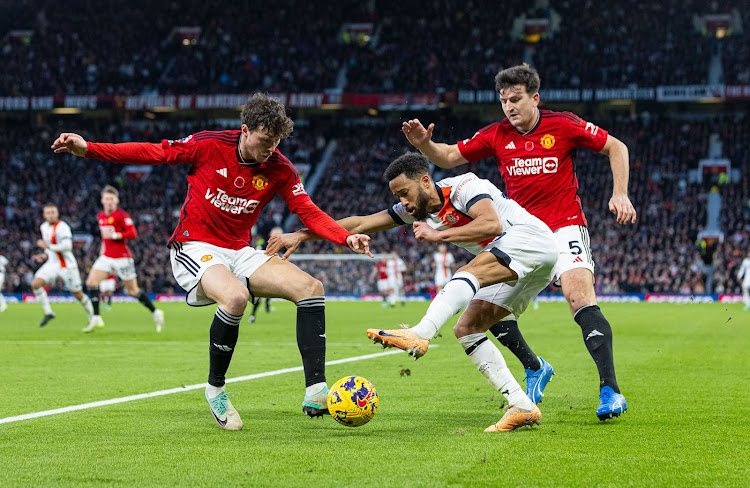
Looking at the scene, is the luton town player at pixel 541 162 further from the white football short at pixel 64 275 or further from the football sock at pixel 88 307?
the white football short at pixel 64 275

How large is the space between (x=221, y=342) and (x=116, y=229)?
409 inches

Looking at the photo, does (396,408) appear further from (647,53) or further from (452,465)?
(647,53)

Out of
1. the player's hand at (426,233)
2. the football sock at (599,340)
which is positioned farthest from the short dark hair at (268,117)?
the football sock at (599,340)

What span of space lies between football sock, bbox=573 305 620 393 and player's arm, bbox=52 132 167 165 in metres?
3.18

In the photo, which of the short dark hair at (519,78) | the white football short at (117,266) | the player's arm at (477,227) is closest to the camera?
the player's arm at (477,227)

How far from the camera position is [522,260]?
228 inches

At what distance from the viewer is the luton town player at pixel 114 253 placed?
1570 cm

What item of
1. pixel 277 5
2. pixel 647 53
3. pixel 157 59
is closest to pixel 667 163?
pixel 647 53

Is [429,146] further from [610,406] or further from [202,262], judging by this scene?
[610,406]

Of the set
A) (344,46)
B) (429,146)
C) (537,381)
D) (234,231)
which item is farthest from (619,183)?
(344,46)

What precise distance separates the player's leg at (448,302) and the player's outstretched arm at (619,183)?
95 centimetres

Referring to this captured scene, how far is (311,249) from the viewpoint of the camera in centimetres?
3778

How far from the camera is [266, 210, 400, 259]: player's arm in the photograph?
6328 millimetres

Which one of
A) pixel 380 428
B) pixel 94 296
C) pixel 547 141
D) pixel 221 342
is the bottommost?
pixel 94 296
